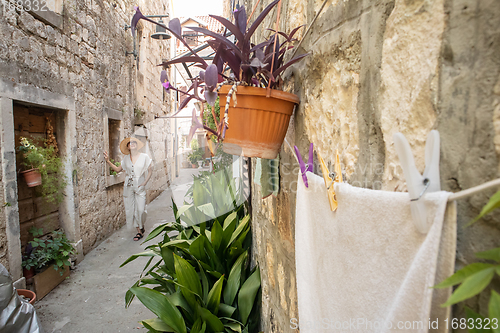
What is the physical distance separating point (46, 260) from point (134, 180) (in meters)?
1.76

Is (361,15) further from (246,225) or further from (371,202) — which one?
(246,225)

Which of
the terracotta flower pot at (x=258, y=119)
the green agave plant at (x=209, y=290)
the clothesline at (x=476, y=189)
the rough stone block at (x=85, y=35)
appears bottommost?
the green agave plant at (x=209, y=290)

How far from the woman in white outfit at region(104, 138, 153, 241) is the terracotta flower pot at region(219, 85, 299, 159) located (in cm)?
398

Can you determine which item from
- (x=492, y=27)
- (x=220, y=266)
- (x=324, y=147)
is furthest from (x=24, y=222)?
(x=492, y=27)

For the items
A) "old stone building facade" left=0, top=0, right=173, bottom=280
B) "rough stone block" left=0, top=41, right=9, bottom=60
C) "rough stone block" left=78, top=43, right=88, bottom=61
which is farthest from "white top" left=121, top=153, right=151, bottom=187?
"rough stone block" left=0, top=41, right=9, bottom=60

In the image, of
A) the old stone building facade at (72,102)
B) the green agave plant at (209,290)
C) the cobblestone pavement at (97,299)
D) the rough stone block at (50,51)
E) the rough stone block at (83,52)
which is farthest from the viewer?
the rough stone block at (83,52)

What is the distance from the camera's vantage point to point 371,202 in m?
0.49

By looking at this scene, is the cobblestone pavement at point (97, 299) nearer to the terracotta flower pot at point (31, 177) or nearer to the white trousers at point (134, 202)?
the white trousers at point (134, 202)

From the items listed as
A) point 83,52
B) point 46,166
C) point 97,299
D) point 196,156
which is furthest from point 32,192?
point 196,156

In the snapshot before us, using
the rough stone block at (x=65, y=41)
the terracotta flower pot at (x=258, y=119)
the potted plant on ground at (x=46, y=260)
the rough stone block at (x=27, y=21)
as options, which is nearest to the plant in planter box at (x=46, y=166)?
the potted plant on ground at (x=46, y=260)

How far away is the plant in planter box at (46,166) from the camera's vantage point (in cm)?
294

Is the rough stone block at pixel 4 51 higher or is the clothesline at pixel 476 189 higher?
the rough stone block at pixel 4 51

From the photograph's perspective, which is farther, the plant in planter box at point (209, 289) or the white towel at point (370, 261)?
the plant in planter box at point (209, 289)

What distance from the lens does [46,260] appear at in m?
2.98
